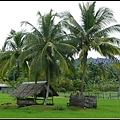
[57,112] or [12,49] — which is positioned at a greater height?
[12,49]

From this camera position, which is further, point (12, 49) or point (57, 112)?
point (12, 49)

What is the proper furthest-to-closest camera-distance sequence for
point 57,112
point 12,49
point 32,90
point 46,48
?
point 12,49 → point 32,90 → point 46,48 → point 57,112

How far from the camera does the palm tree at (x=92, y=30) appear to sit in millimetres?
18078

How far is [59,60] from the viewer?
58.6 ft

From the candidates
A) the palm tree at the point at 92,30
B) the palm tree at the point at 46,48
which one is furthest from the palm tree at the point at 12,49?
the palm tree at the point at 92,30

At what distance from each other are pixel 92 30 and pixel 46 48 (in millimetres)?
3748

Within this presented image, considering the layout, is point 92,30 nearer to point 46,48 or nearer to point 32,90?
point 46,48

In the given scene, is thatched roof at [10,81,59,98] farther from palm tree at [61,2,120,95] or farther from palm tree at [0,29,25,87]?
palm tree at [61,2,120,95]

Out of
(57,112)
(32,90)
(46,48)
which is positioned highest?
(46,48)

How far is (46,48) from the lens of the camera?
17.8 metres

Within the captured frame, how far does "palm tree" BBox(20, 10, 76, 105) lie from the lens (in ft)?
57.6

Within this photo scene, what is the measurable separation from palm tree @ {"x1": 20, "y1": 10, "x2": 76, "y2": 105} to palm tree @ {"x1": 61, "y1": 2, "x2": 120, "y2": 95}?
79cm

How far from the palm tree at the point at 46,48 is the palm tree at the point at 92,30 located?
2.60 ft

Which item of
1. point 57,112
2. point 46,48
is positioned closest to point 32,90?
point 46,48
